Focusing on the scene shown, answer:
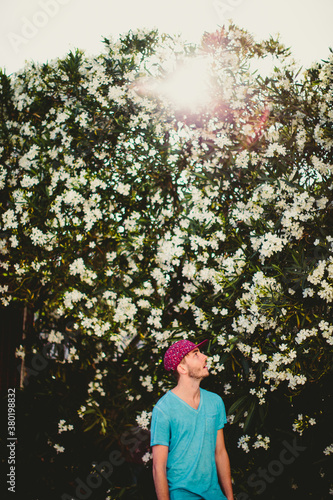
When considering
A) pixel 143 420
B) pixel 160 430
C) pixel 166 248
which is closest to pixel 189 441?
pixel 160 430

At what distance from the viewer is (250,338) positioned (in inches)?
136

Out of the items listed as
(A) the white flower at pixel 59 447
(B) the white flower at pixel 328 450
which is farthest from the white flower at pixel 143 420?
(B) the white flower at pixel 328 450

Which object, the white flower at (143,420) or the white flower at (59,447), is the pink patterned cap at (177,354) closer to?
the white flower at (143,420)

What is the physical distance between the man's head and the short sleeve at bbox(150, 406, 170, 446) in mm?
326

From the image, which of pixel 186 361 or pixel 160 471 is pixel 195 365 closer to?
pixel 186 361

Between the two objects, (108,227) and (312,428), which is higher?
(108,227)

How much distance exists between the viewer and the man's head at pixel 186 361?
2420 mm

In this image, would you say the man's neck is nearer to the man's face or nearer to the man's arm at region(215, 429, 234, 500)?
the man's face

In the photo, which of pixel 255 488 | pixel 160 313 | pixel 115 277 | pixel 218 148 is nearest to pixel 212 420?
pixel 160 313

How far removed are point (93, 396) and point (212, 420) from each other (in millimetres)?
2118

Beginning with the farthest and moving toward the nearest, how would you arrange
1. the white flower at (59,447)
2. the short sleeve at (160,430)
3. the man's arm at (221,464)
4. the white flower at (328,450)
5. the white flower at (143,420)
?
the white flower at (59,447) → the white flower at (143,420) → the white flower at (328,450) → the man's arm at (221,464) → the short sleeve at (160,430)

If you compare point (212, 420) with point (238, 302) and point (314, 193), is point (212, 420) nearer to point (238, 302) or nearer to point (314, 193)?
point (238, 302)

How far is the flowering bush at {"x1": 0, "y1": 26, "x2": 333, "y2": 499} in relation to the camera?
3.35 m

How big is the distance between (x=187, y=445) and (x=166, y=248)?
206cm
